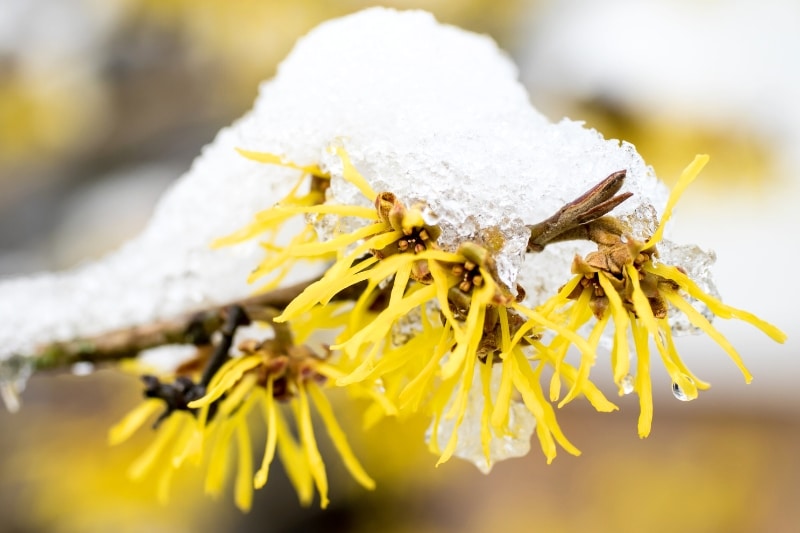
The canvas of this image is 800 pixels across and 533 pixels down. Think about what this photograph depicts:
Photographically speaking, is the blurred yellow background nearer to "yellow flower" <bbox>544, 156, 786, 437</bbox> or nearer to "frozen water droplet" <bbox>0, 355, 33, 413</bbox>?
"frozen water droplet" <bbox>0, 355, 33, 413</bbox>

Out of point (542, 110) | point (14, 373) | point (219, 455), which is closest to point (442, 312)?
point (219, 455)

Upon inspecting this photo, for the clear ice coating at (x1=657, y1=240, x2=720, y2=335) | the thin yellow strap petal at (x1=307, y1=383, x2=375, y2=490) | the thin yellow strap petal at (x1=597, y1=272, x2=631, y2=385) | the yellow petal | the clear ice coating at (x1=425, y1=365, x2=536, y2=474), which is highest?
the clear ice coating at (x1=657, y1=240, x2=720, y2=335)

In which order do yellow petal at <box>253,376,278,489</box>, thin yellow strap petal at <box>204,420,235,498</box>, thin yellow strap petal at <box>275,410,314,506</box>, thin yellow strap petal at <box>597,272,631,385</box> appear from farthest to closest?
thin yellow strap petal at <box>275,410,314,506</box> → thin yellow strap petal at <box>204,420,235,498</box> → yellow petal at <box>253,376,278,489</box> → thin yellow strap petal at <box>597,272,631,385</box>

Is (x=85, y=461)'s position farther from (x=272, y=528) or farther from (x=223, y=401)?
(x=223, y=401)

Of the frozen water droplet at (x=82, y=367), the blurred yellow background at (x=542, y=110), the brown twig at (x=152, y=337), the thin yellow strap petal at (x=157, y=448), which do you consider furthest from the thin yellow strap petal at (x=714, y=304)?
the blurred yellow background at (x=542, y=110)

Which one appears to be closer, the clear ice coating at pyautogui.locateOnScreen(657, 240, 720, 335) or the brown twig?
the clear ice coating at pyautogui.locateOnScreen(657, 240, 720, 335)

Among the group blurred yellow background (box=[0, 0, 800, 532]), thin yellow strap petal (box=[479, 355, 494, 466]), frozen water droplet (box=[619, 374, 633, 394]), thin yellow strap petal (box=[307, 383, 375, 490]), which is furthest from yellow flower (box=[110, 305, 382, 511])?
blurred yellow background (box=[0, 0, 800, 532])

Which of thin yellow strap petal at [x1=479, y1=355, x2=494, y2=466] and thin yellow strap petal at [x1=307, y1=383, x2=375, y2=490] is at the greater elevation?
thin yellow strap petal at [x1=479, y1=355, x2=494, y2=466]

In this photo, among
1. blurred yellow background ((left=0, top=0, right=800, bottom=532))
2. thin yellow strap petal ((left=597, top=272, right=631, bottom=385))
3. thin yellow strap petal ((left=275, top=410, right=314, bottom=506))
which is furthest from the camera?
blurred yellow background ((left=0, top=0, right=800, bottom=532))

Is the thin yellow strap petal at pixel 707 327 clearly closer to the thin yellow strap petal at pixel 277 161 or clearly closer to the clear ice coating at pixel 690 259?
the clear ice coating at pixel 690 259
